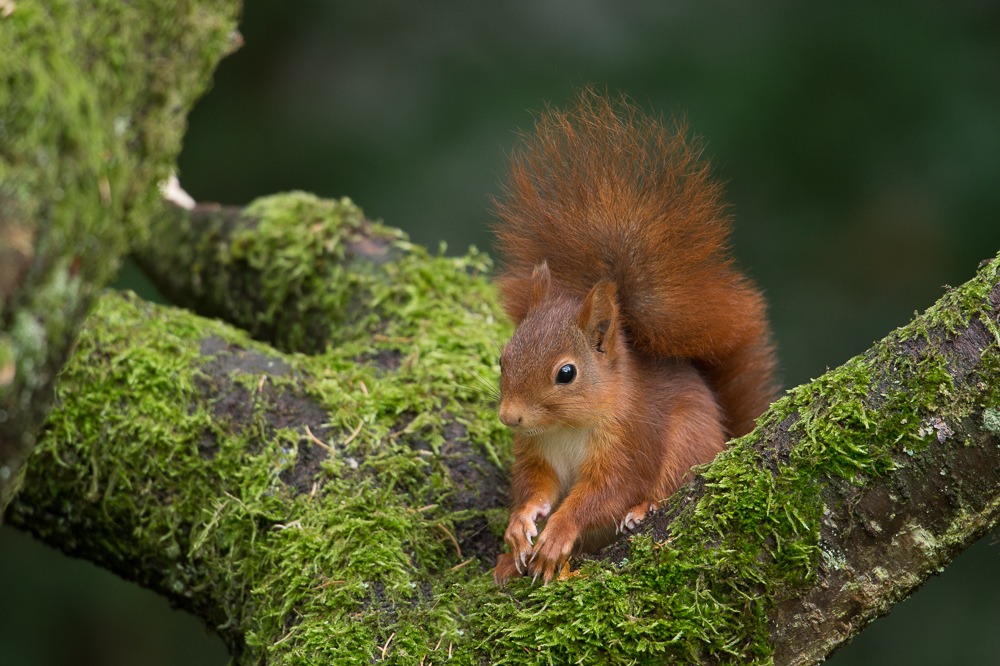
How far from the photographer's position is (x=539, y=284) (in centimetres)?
200

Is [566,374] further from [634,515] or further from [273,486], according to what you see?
[273,486]

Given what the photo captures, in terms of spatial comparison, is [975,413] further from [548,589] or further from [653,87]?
[653,87]

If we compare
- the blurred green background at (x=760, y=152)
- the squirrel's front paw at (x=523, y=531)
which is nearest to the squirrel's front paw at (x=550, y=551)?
the squirrel's front paw at (x=523, y=531)

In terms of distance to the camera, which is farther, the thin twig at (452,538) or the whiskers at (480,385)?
the whiskers at (480,385)

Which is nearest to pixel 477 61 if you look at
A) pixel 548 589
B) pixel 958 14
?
pixel 958 14

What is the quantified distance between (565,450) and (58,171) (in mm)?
1314

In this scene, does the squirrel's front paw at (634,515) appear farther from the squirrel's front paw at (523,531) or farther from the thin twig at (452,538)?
the thin twig at (452,538)

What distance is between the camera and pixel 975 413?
1.28 metres

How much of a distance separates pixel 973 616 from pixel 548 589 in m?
2.48

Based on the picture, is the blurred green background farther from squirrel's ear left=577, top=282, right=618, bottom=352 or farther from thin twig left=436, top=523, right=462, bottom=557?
thin twig left=436, top=523, right=462, bottom=557

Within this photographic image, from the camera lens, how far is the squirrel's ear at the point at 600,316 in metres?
1.89

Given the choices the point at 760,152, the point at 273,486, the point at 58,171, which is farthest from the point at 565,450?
the point at 760,152

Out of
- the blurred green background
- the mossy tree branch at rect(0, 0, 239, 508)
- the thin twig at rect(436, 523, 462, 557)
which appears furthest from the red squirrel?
the blurred green background

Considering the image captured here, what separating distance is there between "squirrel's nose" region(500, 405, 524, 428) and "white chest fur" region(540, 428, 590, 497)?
16 centimetres
